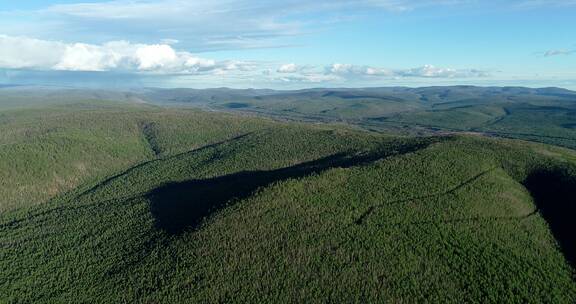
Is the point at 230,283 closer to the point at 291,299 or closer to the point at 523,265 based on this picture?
the point at 291,299

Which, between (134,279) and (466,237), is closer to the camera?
(134,279)

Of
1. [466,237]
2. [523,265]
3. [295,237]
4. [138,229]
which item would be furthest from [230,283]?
[523,265]

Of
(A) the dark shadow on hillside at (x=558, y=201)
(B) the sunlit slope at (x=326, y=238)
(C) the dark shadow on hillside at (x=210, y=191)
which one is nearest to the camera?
(B) the sunlit slope at (x=326, y=238)

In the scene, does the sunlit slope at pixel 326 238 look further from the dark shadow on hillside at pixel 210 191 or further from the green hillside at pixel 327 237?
the dark shadow on hillside at pixel 210 191

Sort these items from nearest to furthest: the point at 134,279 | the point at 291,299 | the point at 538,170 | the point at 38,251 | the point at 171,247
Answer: the point at 291,299, the point at 134,279, the point at 171,247, the point at 38,251, the point at 538,170

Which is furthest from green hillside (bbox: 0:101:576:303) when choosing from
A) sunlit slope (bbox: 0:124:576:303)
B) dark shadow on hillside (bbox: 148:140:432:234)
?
dark shadow on hillside (bbox: 148:140:432:234)

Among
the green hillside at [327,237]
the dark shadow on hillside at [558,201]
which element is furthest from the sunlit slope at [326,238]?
the dark shadow on hillside at [558,201]

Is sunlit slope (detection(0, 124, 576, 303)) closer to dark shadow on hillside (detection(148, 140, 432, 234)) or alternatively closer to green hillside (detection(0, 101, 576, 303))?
green hillside (detection(0, 101, 576, 303))
